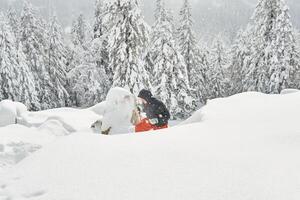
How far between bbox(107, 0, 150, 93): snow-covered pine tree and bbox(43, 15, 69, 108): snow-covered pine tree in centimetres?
1824

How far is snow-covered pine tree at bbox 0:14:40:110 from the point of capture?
34.3 metres

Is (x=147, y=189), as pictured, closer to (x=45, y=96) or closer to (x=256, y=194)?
(x=256, y=194)

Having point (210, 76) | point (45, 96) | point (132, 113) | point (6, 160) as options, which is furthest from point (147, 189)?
point (210, 76)

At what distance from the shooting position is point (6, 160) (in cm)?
773

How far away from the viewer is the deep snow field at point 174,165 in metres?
3.95

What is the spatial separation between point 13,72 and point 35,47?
15.4ft

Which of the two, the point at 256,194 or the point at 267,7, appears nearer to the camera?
the point at 256,194

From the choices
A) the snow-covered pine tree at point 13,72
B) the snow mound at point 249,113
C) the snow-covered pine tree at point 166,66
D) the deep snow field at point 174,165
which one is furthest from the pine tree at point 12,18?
the deep snow field at point 174,165

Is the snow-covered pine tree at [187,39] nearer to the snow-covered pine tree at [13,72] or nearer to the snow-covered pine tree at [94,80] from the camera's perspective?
the snow-covered pine tree at [94,80]

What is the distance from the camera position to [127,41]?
2327 cm

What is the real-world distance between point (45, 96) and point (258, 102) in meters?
32.0

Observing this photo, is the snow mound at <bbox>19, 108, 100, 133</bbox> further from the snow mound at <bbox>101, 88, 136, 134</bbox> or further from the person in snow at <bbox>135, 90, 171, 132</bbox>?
the person in snow at <bbox>135, 90, 171, 132</bbox>

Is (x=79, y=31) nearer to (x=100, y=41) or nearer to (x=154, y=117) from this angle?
(x=100, y=41)

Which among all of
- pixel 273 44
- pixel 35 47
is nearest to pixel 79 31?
pixel 35 47
